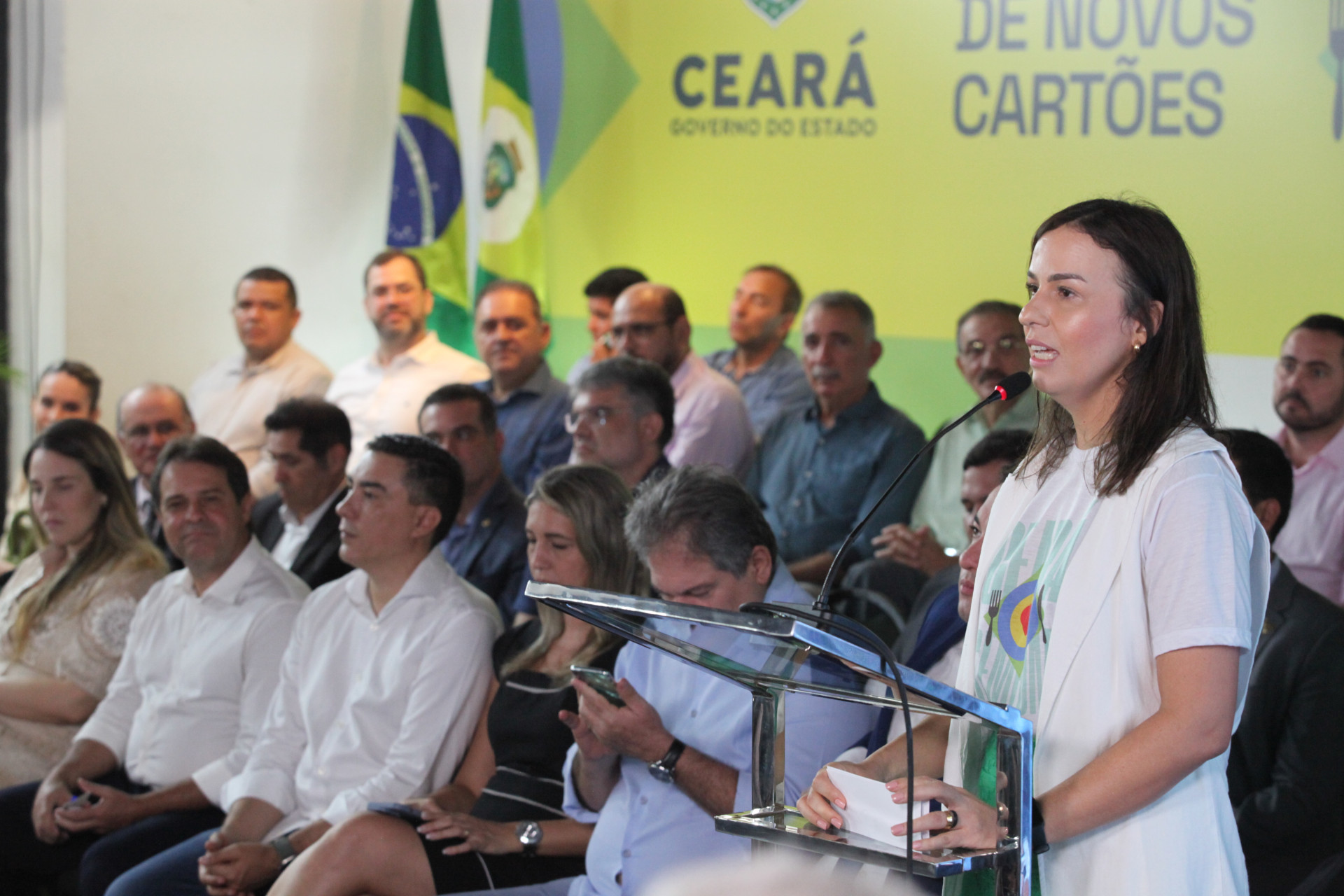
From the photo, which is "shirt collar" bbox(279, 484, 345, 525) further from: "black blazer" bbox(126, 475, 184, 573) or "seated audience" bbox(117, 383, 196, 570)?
"seated audience" bbox(117, 383, 196, 570)

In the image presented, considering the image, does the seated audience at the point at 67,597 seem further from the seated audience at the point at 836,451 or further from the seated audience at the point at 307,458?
the seated audience at the point at 836,451

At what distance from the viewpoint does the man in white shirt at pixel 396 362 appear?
5480mm

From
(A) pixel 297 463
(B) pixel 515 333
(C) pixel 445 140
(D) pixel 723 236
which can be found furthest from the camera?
(C) pixel 445 140

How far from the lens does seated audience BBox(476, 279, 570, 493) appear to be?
15.9 feet

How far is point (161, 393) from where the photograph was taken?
5.16 metres

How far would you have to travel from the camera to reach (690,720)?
2.48m

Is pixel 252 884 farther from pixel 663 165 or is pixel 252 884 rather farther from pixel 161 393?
pixel 663 165

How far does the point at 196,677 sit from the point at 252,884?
2.41 ft

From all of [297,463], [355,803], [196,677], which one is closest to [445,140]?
[297,463]

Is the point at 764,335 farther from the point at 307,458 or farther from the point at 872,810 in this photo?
the point at 872,810

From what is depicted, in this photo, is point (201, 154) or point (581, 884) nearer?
point (581, 884)

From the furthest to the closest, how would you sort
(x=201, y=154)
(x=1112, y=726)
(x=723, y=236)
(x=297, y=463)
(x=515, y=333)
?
(x=201, y=154), (x=723, y=236), (x=515, y=333), (x=297, y=463), (x=1112, y=726)

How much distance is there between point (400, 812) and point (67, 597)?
1619 millimetres

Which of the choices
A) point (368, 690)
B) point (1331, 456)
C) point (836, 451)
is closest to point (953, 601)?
point (368, 690)
